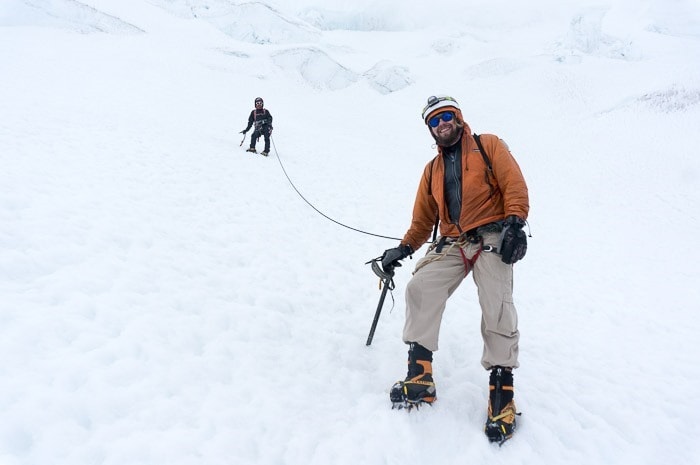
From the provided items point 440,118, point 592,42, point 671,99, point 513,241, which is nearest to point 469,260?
point 513,241

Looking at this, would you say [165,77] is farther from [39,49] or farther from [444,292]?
[444,292]

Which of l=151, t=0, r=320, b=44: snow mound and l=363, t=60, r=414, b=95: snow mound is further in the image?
l=151, t=0, r=320, b=44: snow mound

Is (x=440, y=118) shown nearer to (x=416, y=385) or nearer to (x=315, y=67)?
(x=416, y=385)

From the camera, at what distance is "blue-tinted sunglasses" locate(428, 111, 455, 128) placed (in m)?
3.57

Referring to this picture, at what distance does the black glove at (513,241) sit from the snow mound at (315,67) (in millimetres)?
41575

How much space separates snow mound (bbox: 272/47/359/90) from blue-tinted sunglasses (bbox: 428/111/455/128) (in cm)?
4073

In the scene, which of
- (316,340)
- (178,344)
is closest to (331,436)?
(316,340)

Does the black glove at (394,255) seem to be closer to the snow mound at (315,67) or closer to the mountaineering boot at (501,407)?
the mountaineering boot at (501,407)

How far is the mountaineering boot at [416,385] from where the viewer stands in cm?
343

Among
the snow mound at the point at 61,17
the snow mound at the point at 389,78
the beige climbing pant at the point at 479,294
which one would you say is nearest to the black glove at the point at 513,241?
the beige climbing pant at the point at 479,294

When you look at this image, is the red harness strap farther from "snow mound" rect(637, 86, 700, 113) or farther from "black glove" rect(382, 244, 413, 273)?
"snow mound" rect(637, 86, 700, 113)

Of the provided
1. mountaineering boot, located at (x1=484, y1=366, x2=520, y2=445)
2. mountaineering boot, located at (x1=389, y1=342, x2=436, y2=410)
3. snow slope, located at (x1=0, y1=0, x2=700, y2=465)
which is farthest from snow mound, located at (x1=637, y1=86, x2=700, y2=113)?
mountaineering boot, located at (x1=389, y1=342, x2=436, y2=410)

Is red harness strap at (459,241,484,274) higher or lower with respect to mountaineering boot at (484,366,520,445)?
higher

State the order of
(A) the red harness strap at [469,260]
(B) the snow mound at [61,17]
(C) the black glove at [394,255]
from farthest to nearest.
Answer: (B) the snow mound at [61,17]
(C) the black glove at [394,255]
(A) the red harness strap at [469,260]
